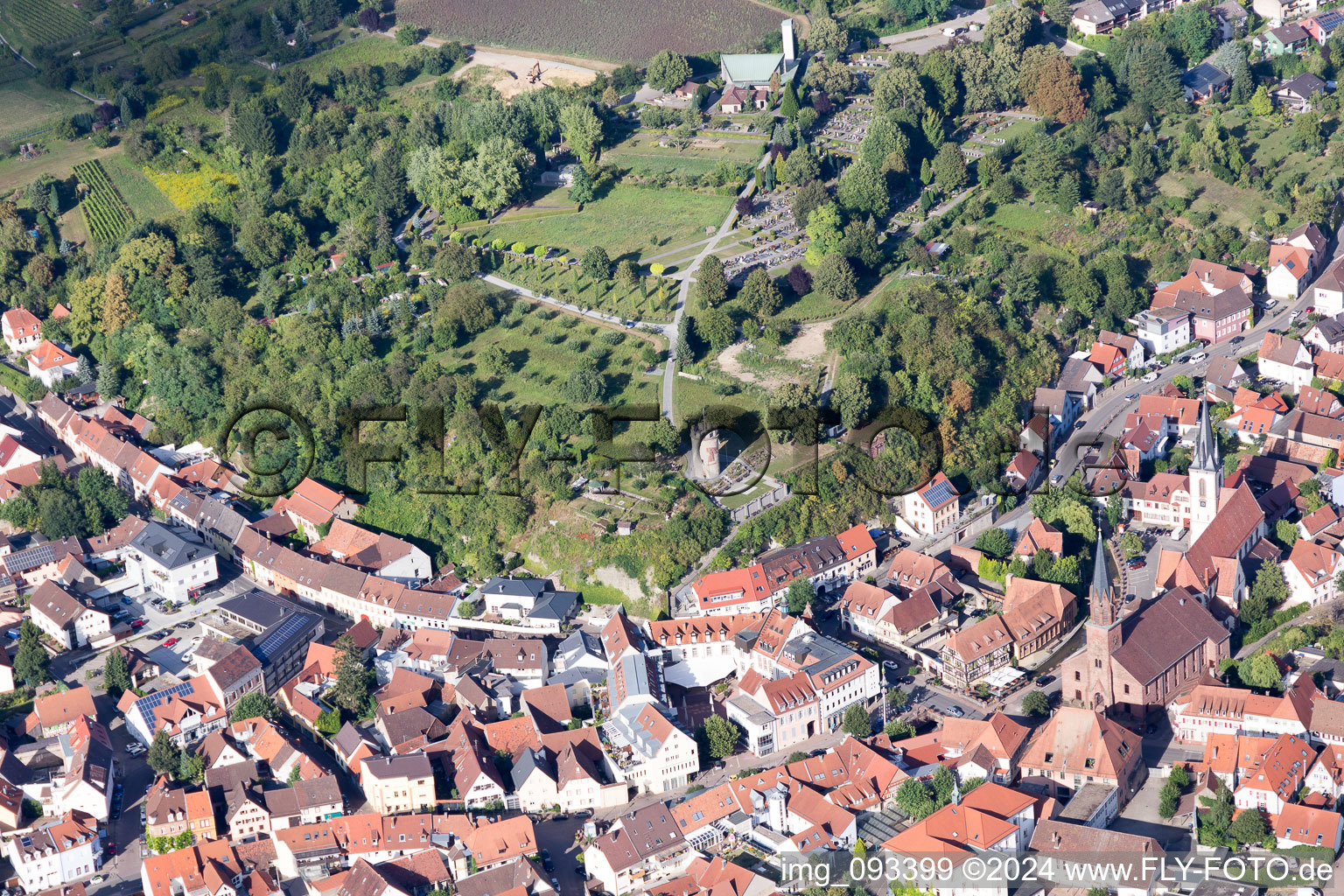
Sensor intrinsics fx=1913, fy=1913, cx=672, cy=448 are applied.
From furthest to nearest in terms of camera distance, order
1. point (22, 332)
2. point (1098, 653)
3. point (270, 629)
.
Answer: point (22, 332) → point (270, 629) → point (1098, 653)

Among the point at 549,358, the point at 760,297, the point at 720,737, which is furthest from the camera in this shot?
the point at 549,358

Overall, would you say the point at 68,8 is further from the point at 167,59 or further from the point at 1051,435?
the point at 1051,435

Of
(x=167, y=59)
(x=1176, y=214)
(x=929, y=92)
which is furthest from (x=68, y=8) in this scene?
(x=1176, y=214)

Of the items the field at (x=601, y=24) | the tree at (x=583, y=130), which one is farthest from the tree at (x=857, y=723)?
the field at (x=601, y=24)

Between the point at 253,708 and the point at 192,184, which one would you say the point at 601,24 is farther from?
the point at 253,708

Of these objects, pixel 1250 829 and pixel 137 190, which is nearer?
pixel 1250 829

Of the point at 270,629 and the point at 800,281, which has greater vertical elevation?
the point at 800,281

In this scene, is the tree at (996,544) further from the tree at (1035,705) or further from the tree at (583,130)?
the tree at (583,130)


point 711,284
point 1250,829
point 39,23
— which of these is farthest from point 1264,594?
point 39,23
